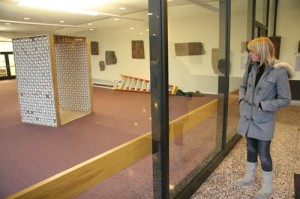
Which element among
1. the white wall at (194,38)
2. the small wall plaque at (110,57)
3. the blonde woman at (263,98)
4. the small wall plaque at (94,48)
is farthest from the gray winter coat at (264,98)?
the small wall plaque at (94,48)

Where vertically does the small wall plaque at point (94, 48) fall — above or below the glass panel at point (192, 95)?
above

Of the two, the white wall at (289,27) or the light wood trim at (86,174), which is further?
the white wall at (289,27)

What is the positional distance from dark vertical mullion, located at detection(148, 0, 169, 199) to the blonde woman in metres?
0.81

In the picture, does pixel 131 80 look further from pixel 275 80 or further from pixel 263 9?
pixel 275 80

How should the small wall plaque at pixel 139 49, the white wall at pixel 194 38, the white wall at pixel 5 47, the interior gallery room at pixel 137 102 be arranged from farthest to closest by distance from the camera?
1. the small wall plaque at pixel 139 49
2. the white wall at pixel 194 38
3. the interior gallery room at pixel 137 102
4. the white wall at pixel 5 47

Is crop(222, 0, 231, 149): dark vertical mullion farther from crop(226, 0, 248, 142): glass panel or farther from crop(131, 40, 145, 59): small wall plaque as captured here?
crop(131, 40, 145, 59): small wall plaque

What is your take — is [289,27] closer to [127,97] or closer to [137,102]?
[137,102]

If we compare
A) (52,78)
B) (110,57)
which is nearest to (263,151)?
(110,57)

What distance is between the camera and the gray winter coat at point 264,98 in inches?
75.8

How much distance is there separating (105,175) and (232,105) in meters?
2.56

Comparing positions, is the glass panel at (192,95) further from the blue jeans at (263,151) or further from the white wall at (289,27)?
the white wall at (289,27)

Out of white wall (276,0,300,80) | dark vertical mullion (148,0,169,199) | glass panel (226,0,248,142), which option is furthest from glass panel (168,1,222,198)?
white wall (276,0,300,80)

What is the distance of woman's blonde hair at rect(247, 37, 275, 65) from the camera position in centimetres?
199

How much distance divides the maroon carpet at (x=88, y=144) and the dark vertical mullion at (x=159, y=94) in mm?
157
